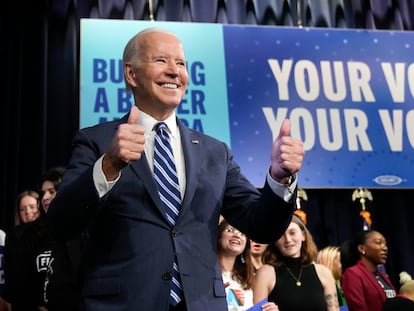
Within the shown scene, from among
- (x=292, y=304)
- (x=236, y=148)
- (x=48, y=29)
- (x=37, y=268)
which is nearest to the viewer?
(x=37, y=268)

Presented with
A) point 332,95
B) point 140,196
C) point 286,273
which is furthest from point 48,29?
point 140,196

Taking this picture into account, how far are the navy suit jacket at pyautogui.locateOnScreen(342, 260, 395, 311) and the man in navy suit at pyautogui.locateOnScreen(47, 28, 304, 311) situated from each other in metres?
2.26

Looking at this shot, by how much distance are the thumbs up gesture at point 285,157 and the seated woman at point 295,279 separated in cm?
143

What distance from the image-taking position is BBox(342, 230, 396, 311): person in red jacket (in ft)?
10.3

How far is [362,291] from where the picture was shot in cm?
316

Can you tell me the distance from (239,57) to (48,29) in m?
1.49

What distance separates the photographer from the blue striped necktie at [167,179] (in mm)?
973

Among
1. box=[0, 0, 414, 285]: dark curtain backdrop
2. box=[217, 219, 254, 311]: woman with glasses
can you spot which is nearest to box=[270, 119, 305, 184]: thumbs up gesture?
box=[217, 219, 254, 311]: woman with glasses

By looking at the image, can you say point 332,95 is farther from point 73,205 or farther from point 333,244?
point 73,205

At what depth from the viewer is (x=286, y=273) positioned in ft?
7.97

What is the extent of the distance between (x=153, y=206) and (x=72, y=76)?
10.7 ft

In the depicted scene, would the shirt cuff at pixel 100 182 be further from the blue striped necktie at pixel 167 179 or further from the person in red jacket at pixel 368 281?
the person in red jacket at pixel 368 281

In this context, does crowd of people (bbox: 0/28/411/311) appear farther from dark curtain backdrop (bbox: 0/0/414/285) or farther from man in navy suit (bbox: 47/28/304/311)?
dark curtain backdrop (bbox: 0/0/414/285)

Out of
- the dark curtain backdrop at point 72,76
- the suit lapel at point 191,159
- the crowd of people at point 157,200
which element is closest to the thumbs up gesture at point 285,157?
the crowd of people at point 157,200
